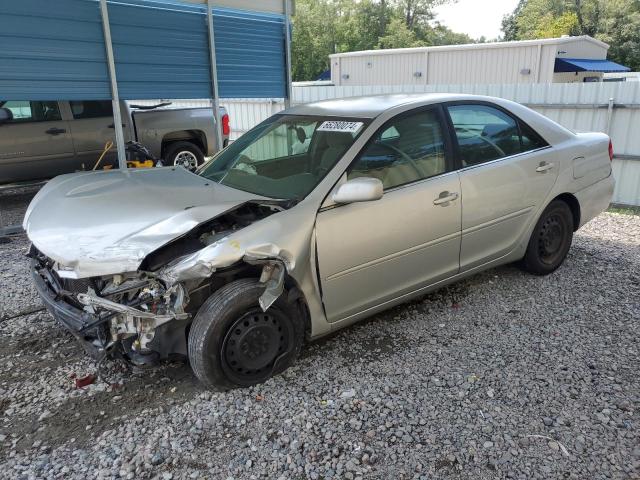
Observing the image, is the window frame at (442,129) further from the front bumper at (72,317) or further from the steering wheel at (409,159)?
the front bumper at (72,317)

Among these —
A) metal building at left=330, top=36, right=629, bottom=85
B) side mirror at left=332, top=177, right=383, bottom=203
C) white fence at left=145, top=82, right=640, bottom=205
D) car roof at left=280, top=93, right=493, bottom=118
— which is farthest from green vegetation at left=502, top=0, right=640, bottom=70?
side mirror at left=332, top=177, right=383, bottom=203

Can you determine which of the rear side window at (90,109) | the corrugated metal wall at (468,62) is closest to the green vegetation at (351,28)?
the corrugated metal wall at (468,62)

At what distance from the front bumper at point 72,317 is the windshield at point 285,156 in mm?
1301

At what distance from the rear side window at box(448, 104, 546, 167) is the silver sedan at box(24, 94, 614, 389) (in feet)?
0.04

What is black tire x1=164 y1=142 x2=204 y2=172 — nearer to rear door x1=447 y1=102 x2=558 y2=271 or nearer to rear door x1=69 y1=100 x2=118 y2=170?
rear door x1=69 y1=100 x2=118 y2=170

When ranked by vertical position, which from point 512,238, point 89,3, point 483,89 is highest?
point 89,3

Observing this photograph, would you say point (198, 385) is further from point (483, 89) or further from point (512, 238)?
point (483, 89)

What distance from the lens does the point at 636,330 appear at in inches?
154

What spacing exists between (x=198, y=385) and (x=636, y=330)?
3161 mm

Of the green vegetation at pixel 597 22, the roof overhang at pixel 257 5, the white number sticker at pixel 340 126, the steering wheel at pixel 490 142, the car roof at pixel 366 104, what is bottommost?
the steering wheel at pixel 490 142

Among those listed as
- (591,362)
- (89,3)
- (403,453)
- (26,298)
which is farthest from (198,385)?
(89,3)

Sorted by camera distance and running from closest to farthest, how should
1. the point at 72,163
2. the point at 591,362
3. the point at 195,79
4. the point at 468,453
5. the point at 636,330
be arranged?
the point at 468,453, the point at 591,362, the point at 636,330, the point at 195,79, the point at 72,163

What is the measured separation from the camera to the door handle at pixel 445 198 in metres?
3.73

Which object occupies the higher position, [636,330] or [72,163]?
[72,163]
